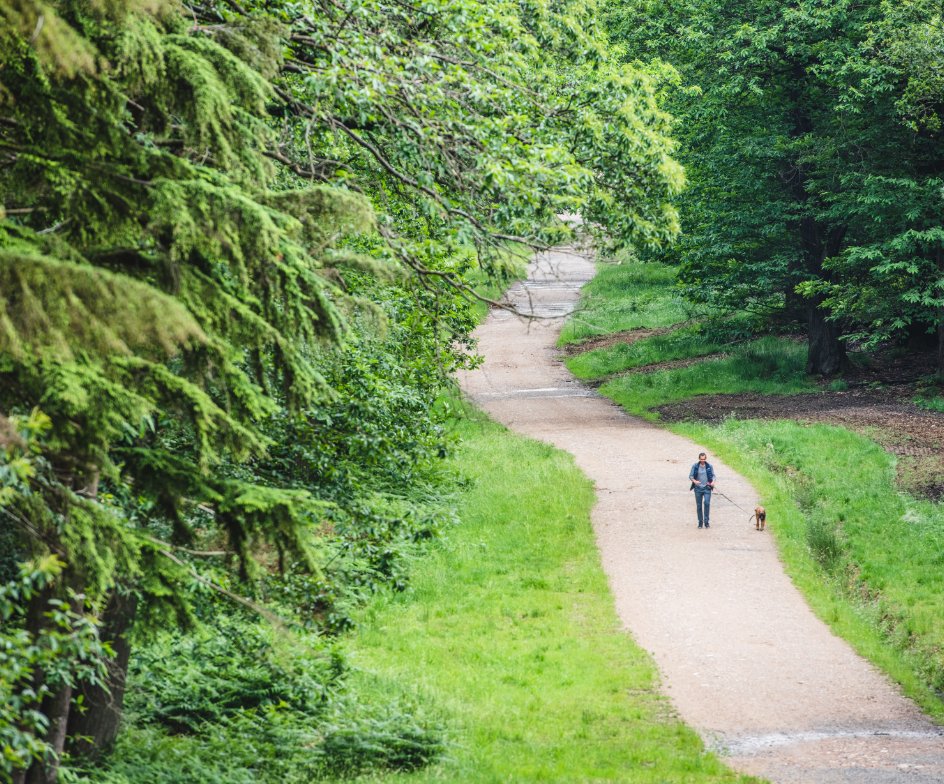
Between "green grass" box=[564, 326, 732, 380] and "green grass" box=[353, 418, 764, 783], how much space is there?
50.1ft

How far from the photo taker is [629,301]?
44125mm

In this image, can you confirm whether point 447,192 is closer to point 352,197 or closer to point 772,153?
point 352,197

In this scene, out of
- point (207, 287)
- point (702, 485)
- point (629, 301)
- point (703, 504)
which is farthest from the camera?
point (629, 301)

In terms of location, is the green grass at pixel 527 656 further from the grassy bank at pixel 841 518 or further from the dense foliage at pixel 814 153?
the dense foliage at pixel 814 153

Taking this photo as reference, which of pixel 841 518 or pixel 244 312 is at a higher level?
pixel 244 312

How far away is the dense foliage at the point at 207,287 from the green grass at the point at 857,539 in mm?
6219

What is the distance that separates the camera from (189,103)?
663cm

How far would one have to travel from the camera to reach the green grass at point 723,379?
30719mm

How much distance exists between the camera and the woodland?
18.3 feet

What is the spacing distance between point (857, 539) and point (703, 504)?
8.28 feet

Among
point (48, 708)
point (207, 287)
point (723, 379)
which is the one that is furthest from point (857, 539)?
point (723, 379)

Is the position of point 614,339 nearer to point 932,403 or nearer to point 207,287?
point 932,403

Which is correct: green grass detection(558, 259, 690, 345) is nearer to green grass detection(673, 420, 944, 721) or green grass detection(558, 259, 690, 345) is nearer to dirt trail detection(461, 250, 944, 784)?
green grass detection(673, 420, 944, 721)

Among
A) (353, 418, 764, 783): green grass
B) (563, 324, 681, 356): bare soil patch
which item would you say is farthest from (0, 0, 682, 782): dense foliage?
(563, 324, 681, 356): bare soil patch
